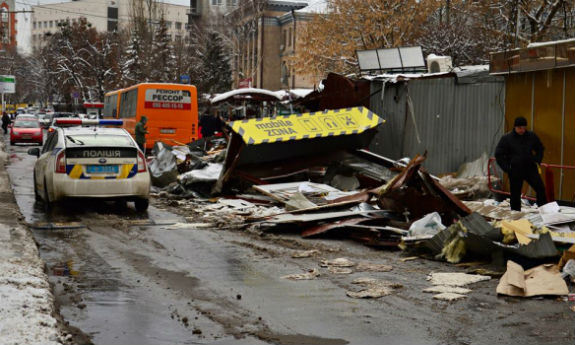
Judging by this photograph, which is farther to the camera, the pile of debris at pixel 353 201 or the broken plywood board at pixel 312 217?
the broken plywood board at pixel 312 217

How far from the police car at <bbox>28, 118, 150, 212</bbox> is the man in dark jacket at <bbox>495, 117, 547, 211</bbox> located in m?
6.46

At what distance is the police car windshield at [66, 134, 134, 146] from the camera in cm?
1370

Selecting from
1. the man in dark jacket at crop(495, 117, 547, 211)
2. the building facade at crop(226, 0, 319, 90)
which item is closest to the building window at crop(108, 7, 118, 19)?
the building facade at crop(226, 0, 319, 90)

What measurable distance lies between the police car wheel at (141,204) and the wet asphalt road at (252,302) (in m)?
3.27

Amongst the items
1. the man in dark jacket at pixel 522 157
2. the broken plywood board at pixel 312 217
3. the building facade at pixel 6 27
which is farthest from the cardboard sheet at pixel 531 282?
the building facade at pixel 6 27

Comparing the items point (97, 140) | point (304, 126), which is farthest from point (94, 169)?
point (304, 126)

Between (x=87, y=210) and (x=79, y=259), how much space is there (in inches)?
204

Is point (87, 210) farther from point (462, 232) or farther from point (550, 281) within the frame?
point (550, 281)

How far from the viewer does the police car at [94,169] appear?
13414 millimetres

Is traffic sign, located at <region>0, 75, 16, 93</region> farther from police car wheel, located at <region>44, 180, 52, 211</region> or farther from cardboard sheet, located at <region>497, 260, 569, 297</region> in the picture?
cardboard sheet, located at <region>497, 260, 569, 297</region>

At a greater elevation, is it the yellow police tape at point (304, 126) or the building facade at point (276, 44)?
the building facade at point (276, 44)

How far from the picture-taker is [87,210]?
565 inches

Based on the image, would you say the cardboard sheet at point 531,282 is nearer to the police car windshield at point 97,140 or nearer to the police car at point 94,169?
the police car at point 94,169

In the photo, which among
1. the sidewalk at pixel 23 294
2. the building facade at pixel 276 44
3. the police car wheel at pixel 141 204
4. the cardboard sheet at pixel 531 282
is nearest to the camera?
the sidewalk at pixel 23 294
